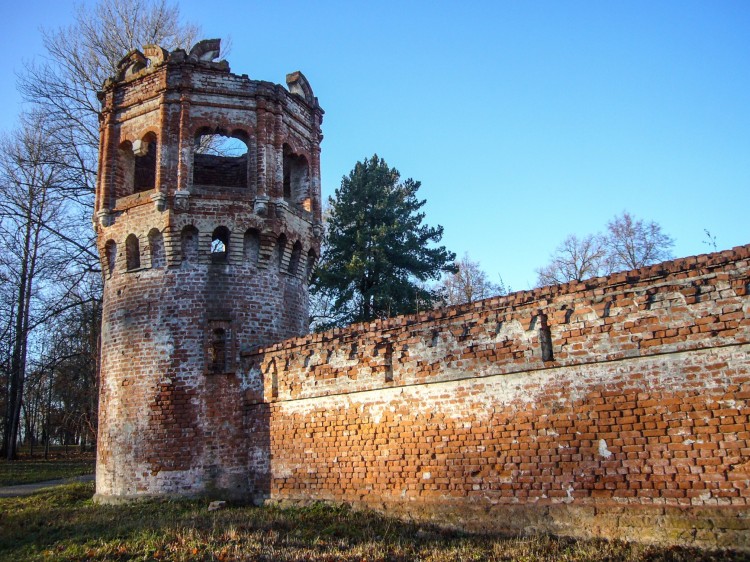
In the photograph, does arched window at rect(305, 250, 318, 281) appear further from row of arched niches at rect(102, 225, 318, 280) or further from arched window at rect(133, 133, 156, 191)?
arched window at rect(133, 133, 156, 191)

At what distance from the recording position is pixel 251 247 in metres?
14.5

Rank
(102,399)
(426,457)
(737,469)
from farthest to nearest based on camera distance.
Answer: (102,399) < (426,457) < (737,469)

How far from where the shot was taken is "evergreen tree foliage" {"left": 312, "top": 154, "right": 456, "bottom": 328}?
25.5m

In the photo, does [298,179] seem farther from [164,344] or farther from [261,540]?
[261,540]

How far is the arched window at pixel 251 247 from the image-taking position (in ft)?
47.1

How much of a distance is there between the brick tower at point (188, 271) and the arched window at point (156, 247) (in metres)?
0.03

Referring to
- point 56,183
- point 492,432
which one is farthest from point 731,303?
point 56,183

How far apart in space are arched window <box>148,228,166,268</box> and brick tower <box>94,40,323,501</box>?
0.03 meters

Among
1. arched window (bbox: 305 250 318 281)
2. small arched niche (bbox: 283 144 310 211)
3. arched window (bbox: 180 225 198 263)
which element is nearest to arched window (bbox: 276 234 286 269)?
arched window (bbox: 305 250 318 281)

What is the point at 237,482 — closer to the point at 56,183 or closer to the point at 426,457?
the point at 426,457

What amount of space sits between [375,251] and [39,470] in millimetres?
15047

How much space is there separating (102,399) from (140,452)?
185cm

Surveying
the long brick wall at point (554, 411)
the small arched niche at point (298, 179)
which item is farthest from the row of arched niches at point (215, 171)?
the long brick wall at point (554, 411)

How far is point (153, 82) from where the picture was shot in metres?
15.2
